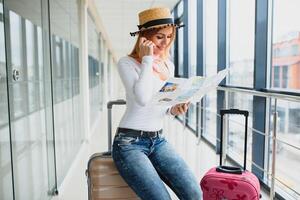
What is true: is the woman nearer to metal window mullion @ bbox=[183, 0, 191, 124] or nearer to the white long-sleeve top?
the white long-sleeve top

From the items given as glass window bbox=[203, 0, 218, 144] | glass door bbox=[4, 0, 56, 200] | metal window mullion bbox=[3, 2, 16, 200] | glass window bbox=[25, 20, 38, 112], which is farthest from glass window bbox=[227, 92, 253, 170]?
metal window mullion bbox=[3, 2, 16, 200]

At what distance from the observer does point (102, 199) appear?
1.27 meters

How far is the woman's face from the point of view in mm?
1292

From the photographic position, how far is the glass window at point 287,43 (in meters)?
2.21

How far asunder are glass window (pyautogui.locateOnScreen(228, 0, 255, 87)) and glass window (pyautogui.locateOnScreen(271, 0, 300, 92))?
33 centimetres

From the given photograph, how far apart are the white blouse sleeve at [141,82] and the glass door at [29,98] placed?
2.08 ft

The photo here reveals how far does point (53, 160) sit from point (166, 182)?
146cm

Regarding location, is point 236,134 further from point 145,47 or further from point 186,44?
point 186,44

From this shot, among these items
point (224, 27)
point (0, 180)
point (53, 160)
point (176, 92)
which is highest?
point (224, 27)

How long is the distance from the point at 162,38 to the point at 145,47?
0.44ft

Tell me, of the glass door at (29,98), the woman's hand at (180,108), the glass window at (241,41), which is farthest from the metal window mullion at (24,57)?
the glass window at (241,41)

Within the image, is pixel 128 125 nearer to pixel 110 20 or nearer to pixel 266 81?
pixel 266 81

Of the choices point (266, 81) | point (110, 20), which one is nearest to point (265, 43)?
point (266, 81)

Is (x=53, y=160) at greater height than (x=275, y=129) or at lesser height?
lesser
